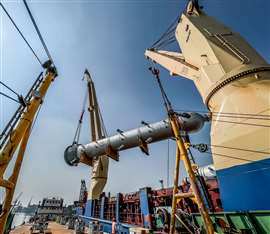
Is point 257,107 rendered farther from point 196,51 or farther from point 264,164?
point 196,51

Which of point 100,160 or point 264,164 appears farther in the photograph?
point 100,160

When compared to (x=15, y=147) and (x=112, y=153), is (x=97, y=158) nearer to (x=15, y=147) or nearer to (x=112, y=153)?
(x=112, y=153)

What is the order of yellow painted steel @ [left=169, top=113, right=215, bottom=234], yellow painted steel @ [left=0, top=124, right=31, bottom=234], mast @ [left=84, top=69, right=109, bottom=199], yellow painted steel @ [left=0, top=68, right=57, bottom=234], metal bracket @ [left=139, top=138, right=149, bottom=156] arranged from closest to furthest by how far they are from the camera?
1. yellow painted steel @ [left=169, top=113, right=215, bottom=234]
2. yellow painted steel @ [left=0, top=68, right=57, bottom=234]
3. yellow painted steel @ [left=0, top=124, right=31, bottom=234]
4. metal bracket @ [left=139, top=138, right=149, bottom=156]
5. mast @ [left=84, top=69, right=109, bottom=199]

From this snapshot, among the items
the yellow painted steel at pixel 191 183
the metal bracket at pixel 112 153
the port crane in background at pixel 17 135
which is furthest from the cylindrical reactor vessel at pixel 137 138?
the port crane in background at pixel 17 135

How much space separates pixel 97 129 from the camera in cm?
1894

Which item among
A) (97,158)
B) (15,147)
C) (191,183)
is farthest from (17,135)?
(97,158)

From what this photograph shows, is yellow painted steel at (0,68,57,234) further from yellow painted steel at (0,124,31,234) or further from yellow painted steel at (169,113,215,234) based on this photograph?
yellow painted steel at (169,113,215,234)

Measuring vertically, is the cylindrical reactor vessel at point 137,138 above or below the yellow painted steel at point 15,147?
above

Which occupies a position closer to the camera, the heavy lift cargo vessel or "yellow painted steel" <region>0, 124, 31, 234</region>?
the heavy lift cargo vessel

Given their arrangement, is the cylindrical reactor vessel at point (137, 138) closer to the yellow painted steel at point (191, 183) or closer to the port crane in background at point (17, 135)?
the yellow painted steel at point (191, 183)

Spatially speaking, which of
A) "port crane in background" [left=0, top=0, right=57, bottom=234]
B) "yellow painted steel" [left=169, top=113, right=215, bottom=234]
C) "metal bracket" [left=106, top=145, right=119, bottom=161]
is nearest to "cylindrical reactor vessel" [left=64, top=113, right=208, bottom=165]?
"metal bracket" [left=106, top=145, right=119, bottom=161]

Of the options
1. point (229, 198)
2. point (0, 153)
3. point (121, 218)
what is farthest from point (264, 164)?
point (121, 218)

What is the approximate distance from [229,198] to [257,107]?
3.12 meters

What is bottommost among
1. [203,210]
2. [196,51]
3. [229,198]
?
[203,210]
